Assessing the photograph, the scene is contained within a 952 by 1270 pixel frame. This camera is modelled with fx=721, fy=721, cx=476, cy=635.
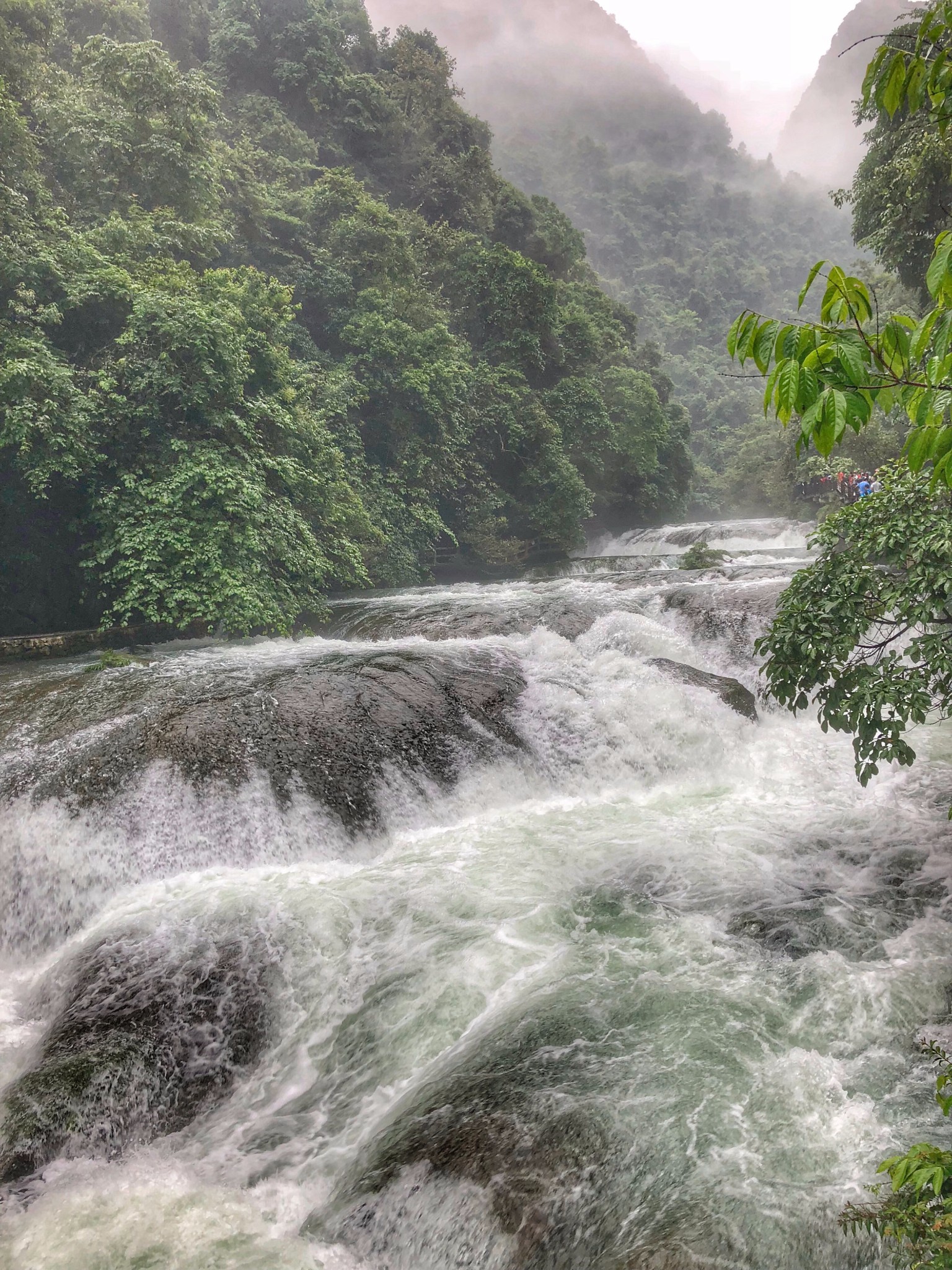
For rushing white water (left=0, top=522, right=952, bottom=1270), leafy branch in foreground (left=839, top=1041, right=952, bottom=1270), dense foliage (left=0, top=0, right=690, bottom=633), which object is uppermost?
dense foliage (left=0, top=0, right=690, bottom=633)

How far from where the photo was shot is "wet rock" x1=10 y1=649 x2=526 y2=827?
21.9 feet

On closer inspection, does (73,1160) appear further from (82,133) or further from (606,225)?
(606,225)

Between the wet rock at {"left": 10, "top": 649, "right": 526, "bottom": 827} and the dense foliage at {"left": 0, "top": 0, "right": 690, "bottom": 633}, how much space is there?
3.44m

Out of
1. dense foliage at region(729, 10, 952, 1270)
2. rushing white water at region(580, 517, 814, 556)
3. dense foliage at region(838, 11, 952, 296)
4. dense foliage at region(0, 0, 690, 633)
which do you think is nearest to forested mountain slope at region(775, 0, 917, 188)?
dense foliage at region(0, 0, 690, 633)

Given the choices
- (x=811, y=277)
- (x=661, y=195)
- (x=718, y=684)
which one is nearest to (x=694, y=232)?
(x=661, y=195)

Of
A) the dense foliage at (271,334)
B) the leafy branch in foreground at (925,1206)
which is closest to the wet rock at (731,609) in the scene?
the dense foliage at (271,334)

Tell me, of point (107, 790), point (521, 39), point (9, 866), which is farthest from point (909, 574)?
point (521, 39)

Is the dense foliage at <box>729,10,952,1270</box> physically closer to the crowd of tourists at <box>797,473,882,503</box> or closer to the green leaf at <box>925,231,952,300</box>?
the green leaf at <box>925,231,952,300</box>

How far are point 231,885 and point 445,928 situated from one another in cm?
186

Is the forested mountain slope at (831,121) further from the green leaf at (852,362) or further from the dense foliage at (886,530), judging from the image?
the green leaf at (852,362)

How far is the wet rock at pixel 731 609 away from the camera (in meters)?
10.5

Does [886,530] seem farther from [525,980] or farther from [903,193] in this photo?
[903,193]

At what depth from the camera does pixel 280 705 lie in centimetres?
763

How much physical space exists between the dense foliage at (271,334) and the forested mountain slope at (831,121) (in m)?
113
